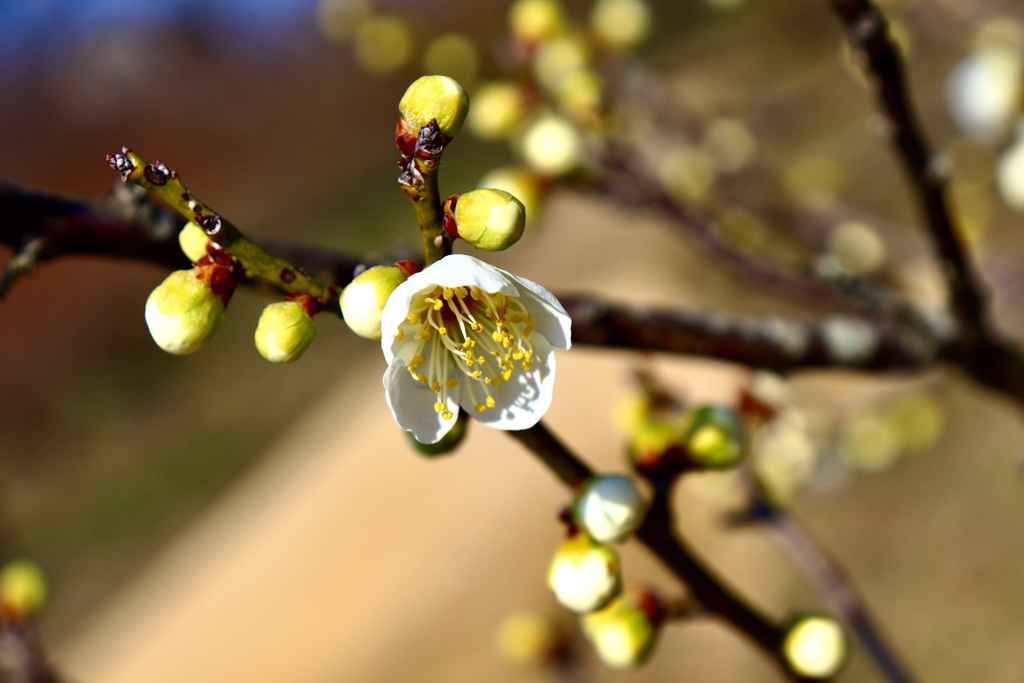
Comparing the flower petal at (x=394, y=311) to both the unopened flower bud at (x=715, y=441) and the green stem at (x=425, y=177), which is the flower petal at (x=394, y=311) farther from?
the unopened flower bud at (x=715, y=441)

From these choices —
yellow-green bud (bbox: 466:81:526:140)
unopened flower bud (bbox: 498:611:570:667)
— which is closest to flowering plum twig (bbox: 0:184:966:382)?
yellow-green bud (bbox: 466:81:526:140)

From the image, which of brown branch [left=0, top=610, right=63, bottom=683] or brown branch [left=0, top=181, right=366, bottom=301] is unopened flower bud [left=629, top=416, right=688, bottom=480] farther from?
brown branch [left=0, top=610, right=63, bottom=683]

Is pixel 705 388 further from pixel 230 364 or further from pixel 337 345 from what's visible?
pixel 230 364

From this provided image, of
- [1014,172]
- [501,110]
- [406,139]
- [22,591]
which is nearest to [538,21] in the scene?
[501,110]

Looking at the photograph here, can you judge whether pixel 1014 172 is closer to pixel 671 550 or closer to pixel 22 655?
pixel 671 550

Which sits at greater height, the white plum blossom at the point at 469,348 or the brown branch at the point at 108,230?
the brown branch at the point at 108,230

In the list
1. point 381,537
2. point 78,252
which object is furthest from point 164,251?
point 381,537

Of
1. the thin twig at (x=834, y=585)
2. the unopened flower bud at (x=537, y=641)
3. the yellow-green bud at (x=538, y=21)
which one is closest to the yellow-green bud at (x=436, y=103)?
the thin twig at (x=834, y=585)
